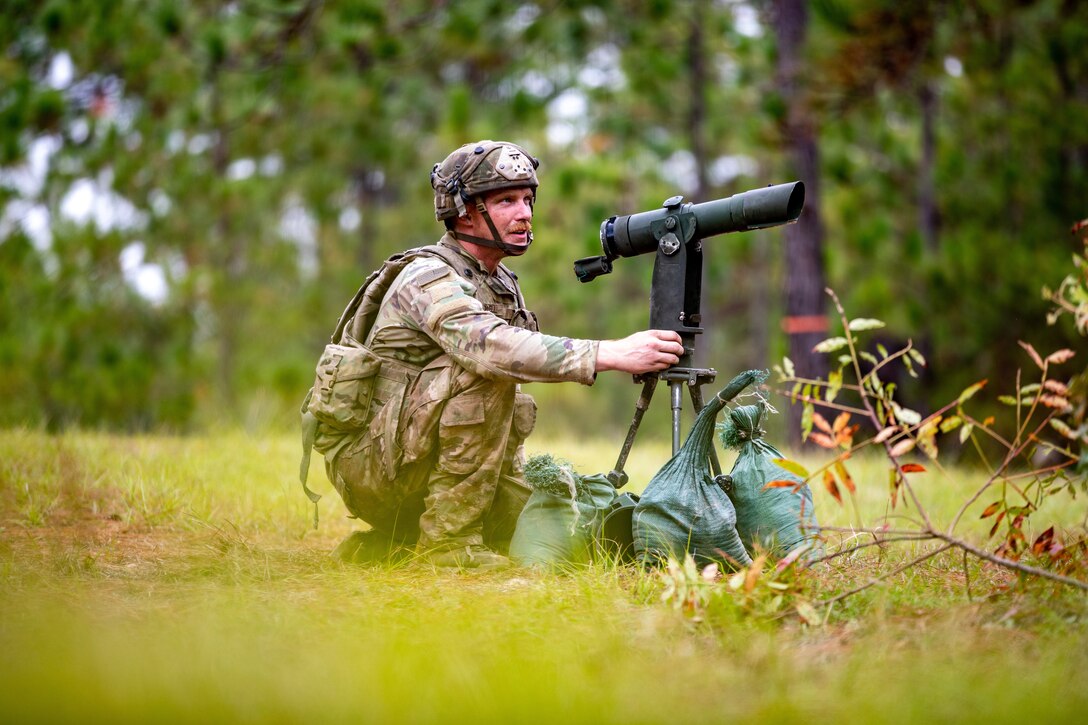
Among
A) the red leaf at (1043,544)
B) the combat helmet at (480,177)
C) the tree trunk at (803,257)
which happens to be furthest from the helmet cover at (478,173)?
the tree trunk at (803,257)

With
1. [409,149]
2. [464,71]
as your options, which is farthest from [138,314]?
[464,71]

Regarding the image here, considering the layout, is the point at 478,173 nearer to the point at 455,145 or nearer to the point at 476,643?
the point at 476,643

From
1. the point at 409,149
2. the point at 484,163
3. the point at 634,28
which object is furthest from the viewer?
the point at 409,149

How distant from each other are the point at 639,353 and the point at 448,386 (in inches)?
27.4

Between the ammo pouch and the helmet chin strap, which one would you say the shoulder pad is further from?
the ammo pouch

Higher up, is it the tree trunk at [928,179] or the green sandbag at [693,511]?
the tree trunk at [928,179]

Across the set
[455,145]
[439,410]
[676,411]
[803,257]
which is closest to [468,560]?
[439,410]

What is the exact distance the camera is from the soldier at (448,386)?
3.59m

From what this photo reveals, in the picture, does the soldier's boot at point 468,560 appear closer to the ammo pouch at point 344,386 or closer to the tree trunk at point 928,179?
the ammo pouch at point 344,386

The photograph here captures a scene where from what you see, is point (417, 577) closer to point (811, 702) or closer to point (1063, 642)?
point (811, 702)

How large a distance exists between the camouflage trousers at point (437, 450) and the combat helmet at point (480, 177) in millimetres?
527

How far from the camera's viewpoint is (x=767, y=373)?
10.9 ft

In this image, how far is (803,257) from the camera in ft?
27.6

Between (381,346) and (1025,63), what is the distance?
7.43 m
